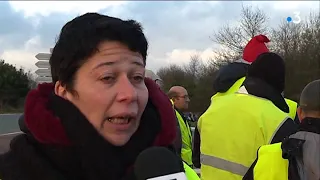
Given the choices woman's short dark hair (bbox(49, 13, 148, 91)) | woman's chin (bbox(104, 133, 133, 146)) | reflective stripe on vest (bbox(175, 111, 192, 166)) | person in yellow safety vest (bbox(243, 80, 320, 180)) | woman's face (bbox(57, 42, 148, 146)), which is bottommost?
reflective stripe on vest (bbox(175, 111, 192, 166))

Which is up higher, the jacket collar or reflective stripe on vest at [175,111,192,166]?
the jacket collar

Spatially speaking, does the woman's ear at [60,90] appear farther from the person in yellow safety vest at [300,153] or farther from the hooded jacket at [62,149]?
the person in yellow safety vest at [300,153]

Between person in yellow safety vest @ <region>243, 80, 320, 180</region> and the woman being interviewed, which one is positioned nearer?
the woman being interviewed

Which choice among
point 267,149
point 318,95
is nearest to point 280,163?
point 267,149

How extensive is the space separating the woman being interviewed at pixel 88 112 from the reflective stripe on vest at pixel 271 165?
1.42 m

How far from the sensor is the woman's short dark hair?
65.6 inches

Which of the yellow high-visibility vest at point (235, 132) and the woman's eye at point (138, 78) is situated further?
the yellow high-visibility vest at point (235, 132)

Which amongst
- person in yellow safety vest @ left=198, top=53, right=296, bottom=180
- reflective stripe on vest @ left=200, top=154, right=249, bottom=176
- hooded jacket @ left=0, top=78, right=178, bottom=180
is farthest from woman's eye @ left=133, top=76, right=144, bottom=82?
reflective stripe on vest @ left=200, top=154, right=249, bottom=176

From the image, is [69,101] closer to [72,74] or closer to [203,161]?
[72,74]

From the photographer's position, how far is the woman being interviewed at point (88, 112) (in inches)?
63.4

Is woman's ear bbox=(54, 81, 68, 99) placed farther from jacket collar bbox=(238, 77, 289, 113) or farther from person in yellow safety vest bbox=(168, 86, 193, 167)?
person in yellow safety vest bbox=(168, 86, 193, 167)

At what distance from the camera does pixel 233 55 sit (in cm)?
3225

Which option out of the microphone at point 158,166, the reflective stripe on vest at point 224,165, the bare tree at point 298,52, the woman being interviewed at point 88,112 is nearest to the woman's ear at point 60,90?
the woman being interviewed at point 88,112

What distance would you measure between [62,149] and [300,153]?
168 centimetres
